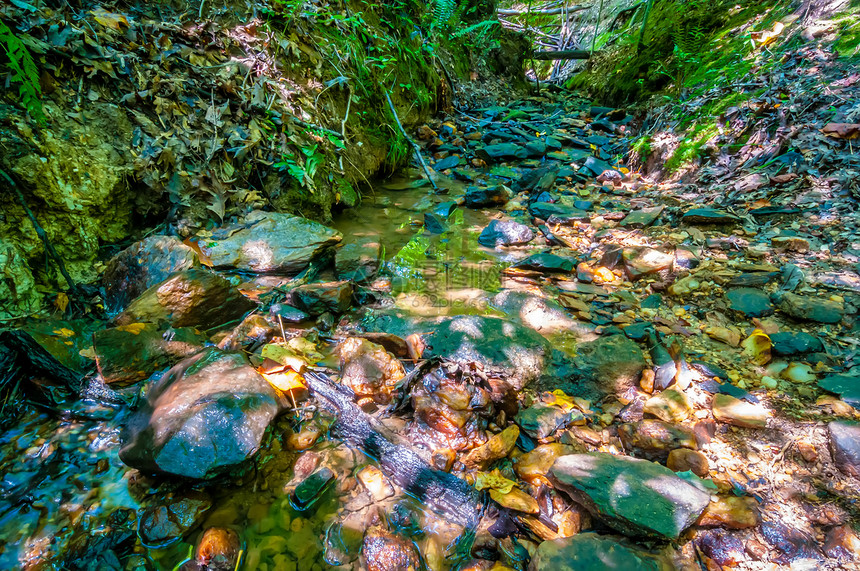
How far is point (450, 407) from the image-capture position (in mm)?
1877

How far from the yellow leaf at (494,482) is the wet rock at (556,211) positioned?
297 cm

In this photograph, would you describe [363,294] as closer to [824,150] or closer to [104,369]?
[104,369]

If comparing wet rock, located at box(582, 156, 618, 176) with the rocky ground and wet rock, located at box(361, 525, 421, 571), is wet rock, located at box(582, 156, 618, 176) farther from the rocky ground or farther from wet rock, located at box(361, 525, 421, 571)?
wet rock, located at box(361, 525, 421, 571)

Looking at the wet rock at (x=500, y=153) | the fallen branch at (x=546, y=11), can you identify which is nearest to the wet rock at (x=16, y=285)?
the wet rock at (x=500, y=153)

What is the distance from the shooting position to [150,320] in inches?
88.2

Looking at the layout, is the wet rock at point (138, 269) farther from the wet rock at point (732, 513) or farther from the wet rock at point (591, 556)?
the wet rock at point (732, 513)

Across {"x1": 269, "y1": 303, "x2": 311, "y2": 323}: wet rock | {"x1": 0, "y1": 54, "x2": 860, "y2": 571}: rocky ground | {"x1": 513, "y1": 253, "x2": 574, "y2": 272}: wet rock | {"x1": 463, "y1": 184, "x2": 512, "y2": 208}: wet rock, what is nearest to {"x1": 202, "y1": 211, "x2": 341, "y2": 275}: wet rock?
{"x1": 0, "y1": 54, "x2": 860, "y2": 571}: rocky ground

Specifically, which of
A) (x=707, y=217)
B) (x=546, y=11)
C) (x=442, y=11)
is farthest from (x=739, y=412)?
(x=546, y=11)

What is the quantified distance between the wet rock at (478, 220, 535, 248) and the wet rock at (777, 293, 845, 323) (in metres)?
1.93

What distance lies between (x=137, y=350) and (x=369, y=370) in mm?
1219

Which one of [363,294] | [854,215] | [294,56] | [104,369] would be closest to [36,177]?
[104,369]

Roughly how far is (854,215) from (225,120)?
16.2ft

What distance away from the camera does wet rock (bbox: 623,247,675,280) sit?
2.91 metres

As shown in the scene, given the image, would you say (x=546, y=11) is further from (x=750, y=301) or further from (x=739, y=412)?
(x=739, y=412)
